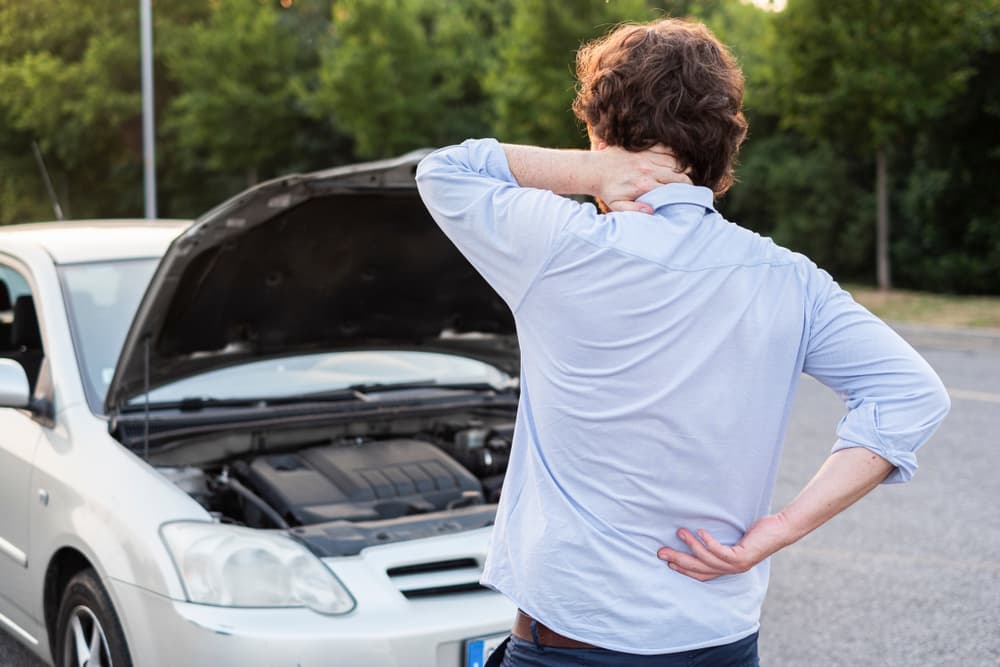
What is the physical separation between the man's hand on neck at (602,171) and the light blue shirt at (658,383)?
0.03 meters

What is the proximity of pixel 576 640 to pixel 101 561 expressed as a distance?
5.85 feet

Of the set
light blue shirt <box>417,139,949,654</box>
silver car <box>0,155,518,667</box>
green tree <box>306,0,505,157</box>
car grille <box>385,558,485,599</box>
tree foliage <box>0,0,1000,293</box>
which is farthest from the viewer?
green tree <box>306,0,505,157</box>

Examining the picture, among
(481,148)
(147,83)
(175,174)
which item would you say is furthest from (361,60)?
(481,148)

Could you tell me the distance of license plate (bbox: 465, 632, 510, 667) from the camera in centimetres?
293

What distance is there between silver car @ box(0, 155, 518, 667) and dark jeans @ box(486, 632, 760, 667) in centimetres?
116

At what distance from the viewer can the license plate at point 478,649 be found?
2926 mm

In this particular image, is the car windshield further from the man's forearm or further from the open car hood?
the man's forearm

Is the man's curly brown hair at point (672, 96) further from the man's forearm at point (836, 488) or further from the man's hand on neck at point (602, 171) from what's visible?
the man's forearm at point (836, 488)

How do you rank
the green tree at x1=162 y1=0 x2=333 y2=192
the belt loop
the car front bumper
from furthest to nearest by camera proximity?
the green tree at x1=162 y1=0 x2=333 y2=192
the car front bumper
the belt loop

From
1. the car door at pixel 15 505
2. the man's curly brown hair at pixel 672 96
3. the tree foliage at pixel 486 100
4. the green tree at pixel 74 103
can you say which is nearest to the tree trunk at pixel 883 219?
the tree foliage at pixel 486 100

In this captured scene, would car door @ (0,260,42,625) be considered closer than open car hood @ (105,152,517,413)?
No

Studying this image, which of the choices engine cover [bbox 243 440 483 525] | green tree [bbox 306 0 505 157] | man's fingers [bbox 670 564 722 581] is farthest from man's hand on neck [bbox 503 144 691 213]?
green tree [bbox 306 0 505 157]

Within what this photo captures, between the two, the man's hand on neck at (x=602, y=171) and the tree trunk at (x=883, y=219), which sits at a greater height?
the man's hand on neck at (x=602, y=171)

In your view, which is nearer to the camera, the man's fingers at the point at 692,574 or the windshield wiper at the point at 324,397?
the man's fingers at the point at 692,574
